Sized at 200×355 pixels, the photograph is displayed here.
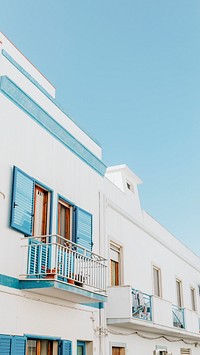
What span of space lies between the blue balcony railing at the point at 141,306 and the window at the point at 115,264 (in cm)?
77

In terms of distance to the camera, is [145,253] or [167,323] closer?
[167,323]

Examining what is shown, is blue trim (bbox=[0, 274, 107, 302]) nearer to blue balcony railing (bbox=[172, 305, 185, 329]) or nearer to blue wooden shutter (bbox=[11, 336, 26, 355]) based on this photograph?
blue wooden shutter (bbox=[11, 336, 26, 355])

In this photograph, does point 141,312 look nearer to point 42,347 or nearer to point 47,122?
point 42,347

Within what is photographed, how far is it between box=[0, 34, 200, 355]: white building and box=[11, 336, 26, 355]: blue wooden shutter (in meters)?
0.02

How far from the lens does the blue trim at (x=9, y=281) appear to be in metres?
8.57

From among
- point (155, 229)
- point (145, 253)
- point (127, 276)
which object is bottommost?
point (127, 276)

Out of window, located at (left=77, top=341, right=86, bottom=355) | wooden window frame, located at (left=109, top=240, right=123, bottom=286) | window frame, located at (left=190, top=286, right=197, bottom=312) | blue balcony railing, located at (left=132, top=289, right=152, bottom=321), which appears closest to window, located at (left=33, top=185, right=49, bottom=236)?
window, located at (left=77, top=341, right=86, bottom=355)

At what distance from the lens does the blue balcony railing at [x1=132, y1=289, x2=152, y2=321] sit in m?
12.9

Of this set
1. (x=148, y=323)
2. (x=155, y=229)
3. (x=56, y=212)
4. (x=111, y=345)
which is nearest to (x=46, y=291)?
(x=56, y=212)

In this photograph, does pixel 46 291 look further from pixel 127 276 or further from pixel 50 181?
pixel 127 276

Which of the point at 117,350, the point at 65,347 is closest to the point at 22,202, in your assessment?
the point at 65,347

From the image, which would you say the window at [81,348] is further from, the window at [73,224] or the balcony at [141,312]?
the window at [73,224]

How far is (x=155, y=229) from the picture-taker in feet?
59.6

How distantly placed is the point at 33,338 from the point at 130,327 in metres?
5.05
